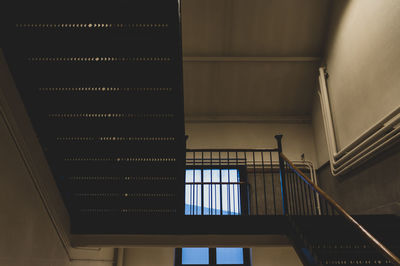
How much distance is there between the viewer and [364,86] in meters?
4.42

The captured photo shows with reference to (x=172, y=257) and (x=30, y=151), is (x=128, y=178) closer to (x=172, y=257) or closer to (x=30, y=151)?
(x=30, y=151)

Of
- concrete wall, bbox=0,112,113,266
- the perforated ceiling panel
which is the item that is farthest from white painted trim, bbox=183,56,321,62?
concrete wall, bbox=0,112,113,266

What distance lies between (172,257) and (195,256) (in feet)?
1.52

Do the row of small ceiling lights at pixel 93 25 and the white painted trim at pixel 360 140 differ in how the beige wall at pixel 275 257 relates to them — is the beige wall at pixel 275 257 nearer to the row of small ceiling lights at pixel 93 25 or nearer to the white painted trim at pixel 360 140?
the white painted trim at pixel 360 140

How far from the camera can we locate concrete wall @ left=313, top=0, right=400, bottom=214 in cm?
373

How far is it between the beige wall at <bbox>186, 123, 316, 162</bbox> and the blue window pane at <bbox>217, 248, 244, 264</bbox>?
6.90ft

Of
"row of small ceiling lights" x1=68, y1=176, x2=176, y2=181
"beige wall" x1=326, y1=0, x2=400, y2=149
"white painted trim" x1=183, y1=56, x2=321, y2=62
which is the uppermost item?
"white painted trim" x1=183, y1=56, x2=321, y2=62

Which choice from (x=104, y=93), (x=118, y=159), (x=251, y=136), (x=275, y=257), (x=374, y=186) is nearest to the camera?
(x=104, y=93)

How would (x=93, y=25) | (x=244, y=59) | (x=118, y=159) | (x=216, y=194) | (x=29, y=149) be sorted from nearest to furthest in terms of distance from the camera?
1. (x=93, y=25)
2. (x=29, y=149)
3. (x=118, y=159)
4. (x=244, y=59)
5. (x=216, y=194)

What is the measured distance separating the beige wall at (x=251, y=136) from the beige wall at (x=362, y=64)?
136cm

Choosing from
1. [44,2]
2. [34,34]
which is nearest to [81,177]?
[34,34]

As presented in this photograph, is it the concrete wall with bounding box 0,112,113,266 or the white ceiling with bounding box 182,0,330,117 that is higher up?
the white ceiling with bounding box 182,0,330,117

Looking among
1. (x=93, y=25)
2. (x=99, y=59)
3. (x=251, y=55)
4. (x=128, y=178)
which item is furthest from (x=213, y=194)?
(x=93, y=25)

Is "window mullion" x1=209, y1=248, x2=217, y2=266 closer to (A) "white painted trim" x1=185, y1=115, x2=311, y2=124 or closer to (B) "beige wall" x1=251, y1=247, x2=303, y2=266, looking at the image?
(B) "beige wall" x1=251, y1=247, x2=303, y2=266
